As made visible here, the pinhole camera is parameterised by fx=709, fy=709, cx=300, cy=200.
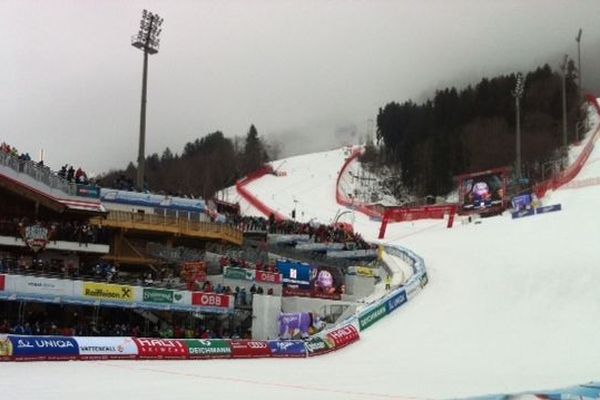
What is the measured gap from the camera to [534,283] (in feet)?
111

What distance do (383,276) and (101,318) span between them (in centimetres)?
1834

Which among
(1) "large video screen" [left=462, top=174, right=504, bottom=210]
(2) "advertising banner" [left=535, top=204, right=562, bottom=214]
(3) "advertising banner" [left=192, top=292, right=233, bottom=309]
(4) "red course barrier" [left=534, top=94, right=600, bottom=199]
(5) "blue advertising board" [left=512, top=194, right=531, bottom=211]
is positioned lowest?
(3) "advertising banner" [left=192, top=292, right=233, bottom=309]

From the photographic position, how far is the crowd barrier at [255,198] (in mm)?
80300

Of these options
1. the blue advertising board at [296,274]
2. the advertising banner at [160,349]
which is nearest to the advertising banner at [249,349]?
the advertising banner at [160,349]

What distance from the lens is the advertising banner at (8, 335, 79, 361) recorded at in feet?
60.7

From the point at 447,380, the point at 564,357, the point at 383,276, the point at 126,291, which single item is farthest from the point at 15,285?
the point at 383,276

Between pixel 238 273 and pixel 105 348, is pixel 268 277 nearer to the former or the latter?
pixel 238 273

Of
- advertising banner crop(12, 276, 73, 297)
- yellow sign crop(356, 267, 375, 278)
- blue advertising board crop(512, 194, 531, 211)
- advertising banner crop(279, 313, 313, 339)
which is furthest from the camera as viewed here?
blue advertising board crop(512, 194, 531, 211)

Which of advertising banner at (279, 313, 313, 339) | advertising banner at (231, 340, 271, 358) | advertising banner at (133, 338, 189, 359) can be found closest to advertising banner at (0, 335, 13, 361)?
advertising banner at (133, 338, 189, 359)

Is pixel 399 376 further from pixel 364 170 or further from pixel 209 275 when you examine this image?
pixel 364 170

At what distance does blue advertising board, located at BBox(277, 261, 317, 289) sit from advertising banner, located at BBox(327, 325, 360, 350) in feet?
30.1

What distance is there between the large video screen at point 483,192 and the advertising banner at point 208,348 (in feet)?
120

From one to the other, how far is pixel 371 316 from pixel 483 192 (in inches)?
1099

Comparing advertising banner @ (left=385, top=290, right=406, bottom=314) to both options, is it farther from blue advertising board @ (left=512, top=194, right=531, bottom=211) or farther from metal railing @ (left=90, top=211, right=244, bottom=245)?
blue advertising board @ (left=512, top=194, right=531, bottom=211)
